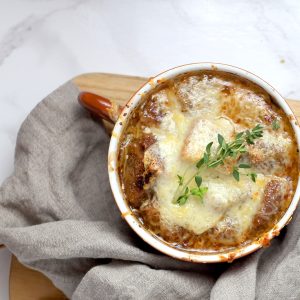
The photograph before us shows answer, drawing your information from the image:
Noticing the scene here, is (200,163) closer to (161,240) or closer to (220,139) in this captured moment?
(220,139)

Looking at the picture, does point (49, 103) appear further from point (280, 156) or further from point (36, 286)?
point (280, 156)

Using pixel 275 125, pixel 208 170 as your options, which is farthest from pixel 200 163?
pixel 275 125

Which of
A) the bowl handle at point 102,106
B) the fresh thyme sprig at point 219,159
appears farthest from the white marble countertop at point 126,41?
the fresh thyme sprig at point 219,159

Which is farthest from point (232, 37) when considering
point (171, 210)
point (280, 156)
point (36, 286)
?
point (36, 286)

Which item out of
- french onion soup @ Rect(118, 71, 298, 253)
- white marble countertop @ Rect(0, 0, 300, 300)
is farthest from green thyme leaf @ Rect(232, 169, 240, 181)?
white marble countertop @ Rect(0, 0, 300, 300)

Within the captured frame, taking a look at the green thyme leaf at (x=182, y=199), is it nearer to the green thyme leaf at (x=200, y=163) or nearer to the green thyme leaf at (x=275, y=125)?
the green thyme leaf at (x=200, y=163)

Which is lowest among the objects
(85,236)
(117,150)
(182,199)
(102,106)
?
(85,236)
